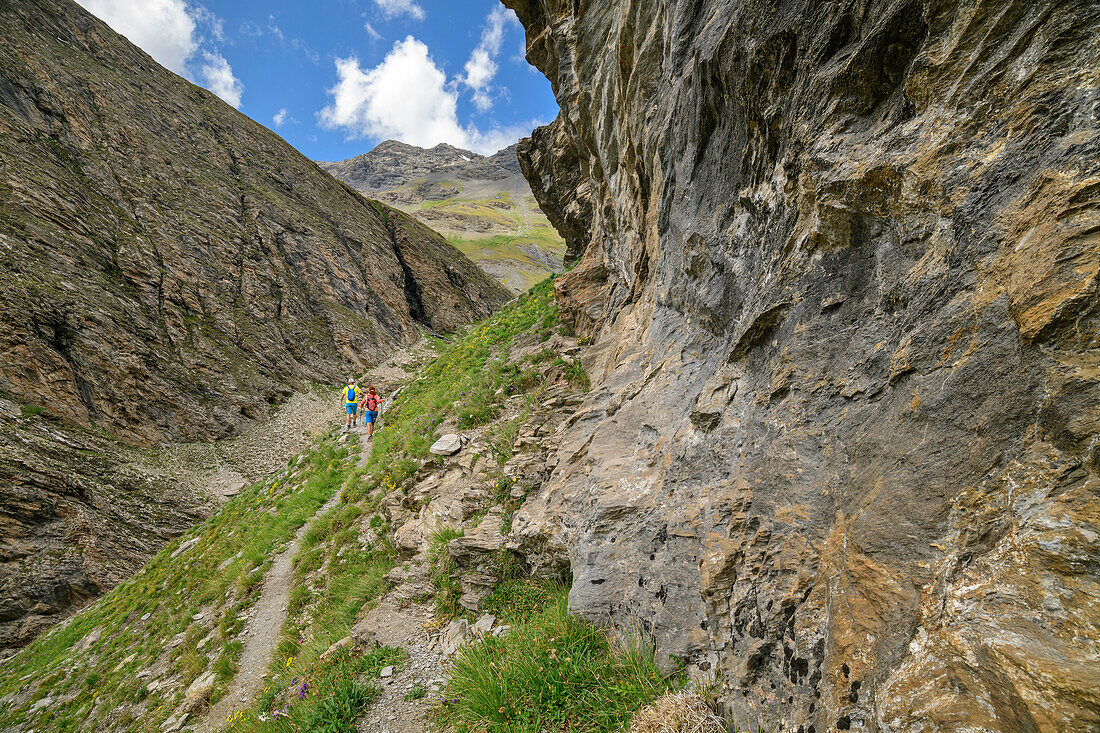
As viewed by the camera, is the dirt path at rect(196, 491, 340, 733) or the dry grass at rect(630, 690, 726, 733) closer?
the dry grass at rect(630, 690, 726, 733)

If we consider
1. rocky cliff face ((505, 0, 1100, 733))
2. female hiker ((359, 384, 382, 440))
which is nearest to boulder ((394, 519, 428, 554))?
rocky cliff face ((505, 0, 1100, 733))

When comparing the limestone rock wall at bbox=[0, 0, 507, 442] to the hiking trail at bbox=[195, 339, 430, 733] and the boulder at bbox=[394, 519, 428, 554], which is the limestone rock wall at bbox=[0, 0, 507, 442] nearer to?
the hiking trail at bbox=[195, 339, 430, 733]

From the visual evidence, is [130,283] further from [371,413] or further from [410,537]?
[410,537]

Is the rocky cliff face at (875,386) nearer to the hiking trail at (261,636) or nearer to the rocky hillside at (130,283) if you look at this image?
the hiking trail at (261,636)

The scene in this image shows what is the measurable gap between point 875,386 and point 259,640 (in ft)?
33.8

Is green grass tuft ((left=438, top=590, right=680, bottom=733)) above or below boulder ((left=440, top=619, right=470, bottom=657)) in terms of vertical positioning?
above

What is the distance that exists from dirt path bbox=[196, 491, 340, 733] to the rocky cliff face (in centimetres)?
562

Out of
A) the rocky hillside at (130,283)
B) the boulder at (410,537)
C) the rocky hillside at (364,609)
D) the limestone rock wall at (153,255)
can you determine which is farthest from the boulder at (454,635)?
the limestone rock wall at (153,255)

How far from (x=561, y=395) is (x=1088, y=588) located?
766 centimetres

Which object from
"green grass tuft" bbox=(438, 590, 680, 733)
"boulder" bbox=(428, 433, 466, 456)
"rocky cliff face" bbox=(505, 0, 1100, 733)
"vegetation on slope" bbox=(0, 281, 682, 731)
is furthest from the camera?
"boulder" bbox=(428, 433, 466, 456)

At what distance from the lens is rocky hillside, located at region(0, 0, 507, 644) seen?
1686cm

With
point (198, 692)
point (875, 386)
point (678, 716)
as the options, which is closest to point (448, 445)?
point (198, 692)

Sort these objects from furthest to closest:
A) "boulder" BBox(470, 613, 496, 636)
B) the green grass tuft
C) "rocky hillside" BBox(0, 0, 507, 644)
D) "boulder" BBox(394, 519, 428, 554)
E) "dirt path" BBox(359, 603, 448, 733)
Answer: "rocky hillside" BBox(0, 0, 507, 644) → "boulder" BBox(394, 519, 428, 554) → "boulder" BBox(470, 613, 496, 636) → "dirt path" BBox(359, 603, 448, 733) → the green grass tuft

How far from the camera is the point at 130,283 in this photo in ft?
86.4
